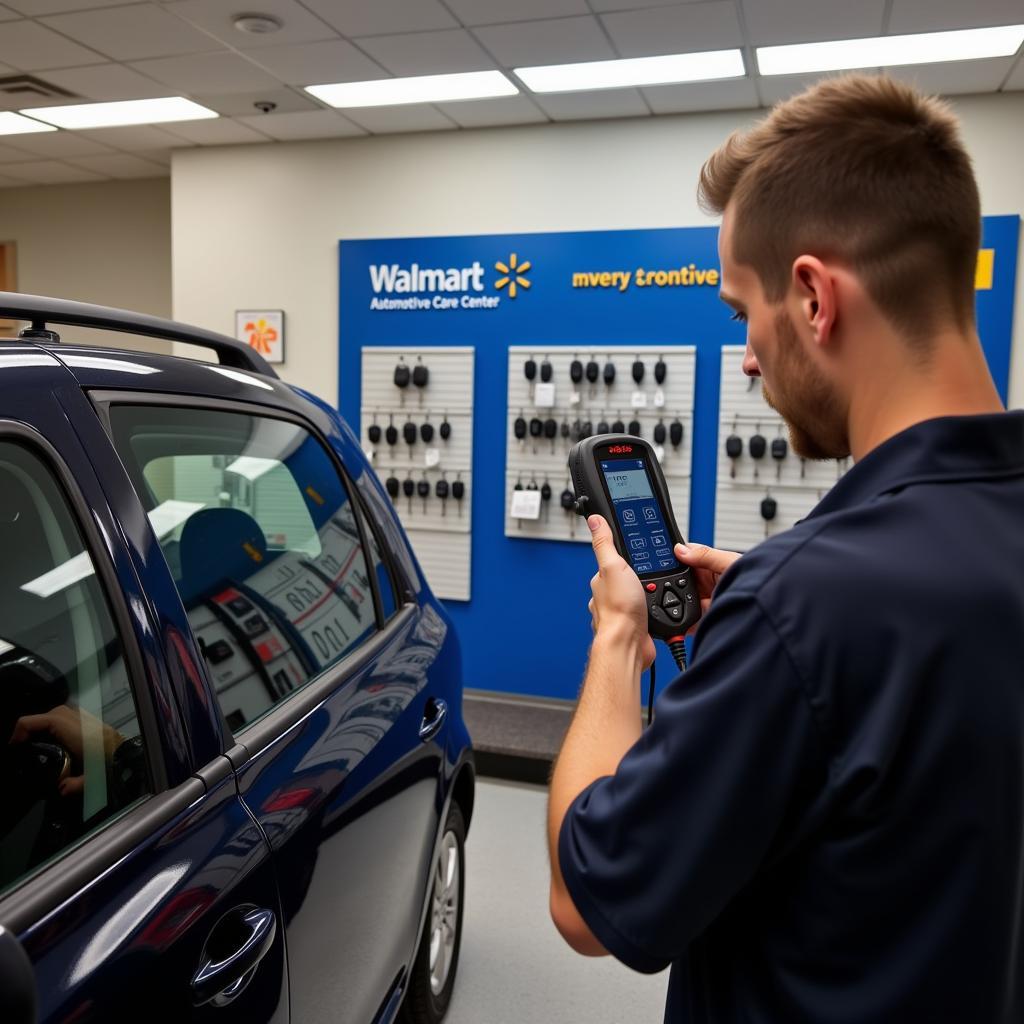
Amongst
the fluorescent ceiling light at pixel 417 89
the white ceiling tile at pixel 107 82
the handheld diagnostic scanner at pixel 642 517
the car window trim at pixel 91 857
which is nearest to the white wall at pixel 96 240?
the white ceiling tile at pixel 107 82

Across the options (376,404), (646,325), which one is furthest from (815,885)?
(376,404)

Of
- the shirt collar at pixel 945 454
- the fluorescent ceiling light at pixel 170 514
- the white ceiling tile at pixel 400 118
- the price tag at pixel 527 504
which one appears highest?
the white ceiling tile at pixel 400 118

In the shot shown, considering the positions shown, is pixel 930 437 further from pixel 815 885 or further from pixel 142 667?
pixel 142 667

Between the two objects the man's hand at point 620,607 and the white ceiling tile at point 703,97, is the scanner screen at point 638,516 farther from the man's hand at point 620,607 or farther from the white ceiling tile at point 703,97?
the white ceiling tile at point 703,97

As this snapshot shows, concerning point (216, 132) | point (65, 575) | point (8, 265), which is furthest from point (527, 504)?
point (8, 265)

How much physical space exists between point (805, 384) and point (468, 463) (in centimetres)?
422

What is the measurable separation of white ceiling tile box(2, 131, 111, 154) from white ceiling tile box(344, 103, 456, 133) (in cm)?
191

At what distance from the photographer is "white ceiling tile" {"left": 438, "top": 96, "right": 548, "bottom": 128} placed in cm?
448

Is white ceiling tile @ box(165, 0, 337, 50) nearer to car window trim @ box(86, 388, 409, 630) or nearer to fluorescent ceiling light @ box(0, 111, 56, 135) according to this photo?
fluorescent ceiling light @ box(0, 111, 56, 135)

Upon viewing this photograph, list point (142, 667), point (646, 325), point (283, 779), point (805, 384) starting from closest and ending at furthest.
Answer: point (805, 384) → point (142, 667) → point (283, 779) → point (646, 325)

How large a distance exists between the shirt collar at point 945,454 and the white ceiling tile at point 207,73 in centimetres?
415

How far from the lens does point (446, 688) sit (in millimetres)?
1998

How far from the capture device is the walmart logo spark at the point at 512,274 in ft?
15.9

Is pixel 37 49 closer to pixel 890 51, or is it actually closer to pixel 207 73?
pixel 207 73
